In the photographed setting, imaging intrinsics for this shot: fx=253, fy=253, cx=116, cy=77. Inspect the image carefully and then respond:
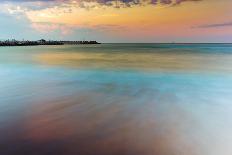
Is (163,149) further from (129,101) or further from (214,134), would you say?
(129,101)

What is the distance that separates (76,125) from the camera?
6730 mm

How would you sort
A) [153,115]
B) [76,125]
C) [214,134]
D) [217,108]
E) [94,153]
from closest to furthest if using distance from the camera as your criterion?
[94,153] < [214,134] < [76,125] < [153,115] < [217,108]

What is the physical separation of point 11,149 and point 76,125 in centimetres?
197

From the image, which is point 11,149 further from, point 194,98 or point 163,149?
point 194,98

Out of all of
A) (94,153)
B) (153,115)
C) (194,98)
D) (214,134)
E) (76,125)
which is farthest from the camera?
(194,98)

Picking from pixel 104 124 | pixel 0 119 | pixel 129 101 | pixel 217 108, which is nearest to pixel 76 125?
pixel 104 124

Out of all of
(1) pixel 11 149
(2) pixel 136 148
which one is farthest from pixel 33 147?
(2) pixel 136 148

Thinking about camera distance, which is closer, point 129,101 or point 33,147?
point 33,147

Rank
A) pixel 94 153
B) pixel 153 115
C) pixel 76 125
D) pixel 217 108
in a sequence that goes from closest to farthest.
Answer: pixel 94 153 → pixel 76 125 → pixel 153 115 → pixel 217 108

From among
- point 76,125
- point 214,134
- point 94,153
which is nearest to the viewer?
point 94,153

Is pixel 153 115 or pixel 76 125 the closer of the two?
pixel 76 125

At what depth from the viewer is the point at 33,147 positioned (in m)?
5.17

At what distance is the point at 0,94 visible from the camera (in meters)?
10.8

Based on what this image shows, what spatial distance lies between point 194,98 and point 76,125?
18.6 ft
